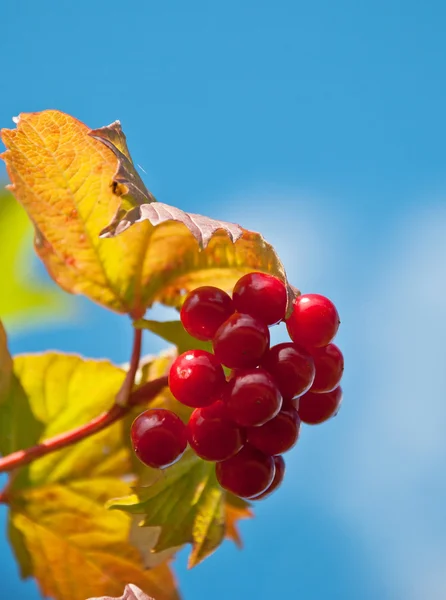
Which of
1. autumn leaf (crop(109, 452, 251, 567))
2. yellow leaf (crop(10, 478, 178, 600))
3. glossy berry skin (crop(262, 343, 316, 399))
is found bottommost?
yellow leaf (crop(10, 478, 178, 600))

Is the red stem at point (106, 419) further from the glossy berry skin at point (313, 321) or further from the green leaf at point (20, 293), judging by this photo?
the green leaf at point (20, 293)

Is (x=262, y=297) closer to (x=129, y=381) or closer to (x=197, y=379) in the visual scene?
(x=197, y=379)

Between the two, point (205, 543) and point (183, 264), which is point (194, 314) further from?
point (205, 543)

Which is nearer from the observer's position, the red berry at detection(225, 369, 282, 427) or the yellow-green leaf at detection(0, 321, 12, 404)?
the red berry at detection(225, 369, 282, 427)

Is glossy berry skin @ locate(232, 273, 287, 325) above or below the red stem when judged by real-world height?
above

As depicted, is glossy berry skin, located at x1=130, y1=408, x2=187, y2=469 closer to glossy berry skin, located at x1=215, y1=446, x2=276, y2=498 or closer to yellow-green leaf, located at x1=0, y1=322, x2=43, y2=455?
glossy berry skin, located at x1=215, y1=446, x2=276, y2=498

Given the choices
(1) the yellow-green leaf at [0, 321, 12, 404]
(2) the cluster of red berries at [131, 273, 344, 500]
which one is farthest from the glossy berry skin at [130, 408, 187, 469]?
(1) the yellow-green leaf at [0, 321, 12, 404]

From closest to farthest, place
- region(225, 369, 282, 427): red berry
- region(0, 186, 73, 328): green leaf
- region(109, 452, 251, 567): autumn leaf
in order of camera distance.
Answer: region(225, 369, 282, 427): red berry, region(109, 452, 251, 567): autumn leaf, region(0, 186, 73, 328): green leaf
